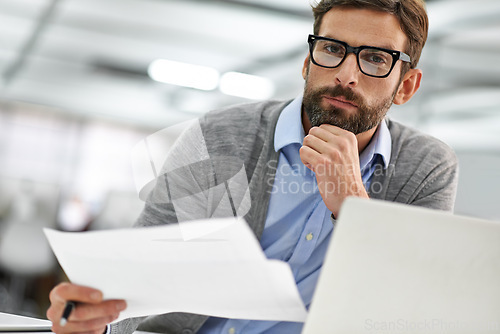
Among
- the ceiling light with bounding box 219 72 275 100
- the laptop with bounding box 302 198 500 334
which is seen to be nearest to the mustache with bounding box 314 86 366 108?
the laptop with bounding box 302 198 500 334

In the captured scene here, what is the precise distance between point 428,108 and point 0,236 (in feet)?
13.7

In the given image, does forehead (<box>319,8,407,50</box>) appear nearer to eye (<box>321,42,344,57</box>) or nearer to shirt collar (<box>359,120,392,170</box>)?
eye (<box>321,42,344,57</box>)

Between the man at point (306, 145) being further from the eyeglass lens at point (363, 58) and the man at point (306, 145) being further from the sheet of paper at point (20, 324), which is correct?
the sheet of paper at point (20, 324)

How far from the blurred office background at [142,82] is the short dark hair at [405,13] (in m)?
1.22

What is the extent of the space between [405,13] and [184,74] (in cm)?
649

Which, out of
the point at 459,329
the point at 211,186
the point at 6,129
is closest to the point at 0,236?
the point at 211,186

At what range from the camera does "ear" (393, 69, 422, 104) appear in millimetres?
1356

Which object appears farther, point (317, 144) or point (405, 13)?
point (405, 13)

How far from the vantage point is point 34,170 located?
11.0 metres

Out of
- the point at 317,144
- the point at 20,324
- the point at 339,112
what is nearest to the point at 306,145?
the point at 317,144

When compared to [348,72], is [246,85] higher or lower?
lower

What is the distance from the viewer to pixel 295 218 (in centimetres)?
118

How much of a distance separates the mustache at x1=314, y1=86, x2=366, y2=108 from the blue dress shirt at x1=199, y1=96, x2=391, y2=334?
12 centimetres

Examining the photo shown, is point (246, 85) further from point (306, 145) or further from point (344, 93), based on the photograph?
point (306, 145)
